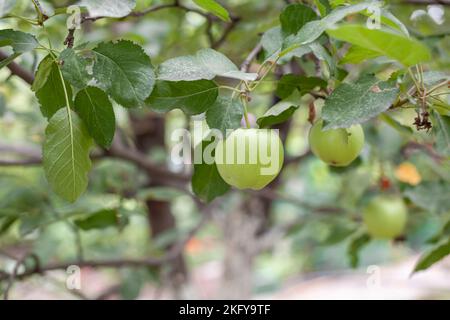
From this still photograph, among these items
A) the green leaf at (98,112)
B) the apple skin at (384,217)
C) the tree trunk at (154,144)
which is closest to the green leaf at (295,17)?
the green leaf at (98,112)

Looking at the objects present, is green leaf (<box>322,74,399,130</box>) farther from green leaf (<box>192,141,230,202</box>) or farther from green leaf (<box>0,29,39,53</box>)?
green leaf (<box>0,29,39,53</box>)

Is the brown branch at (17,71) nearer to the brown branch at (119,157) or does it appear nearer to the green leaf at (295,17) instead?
the green leaf at (295,17)

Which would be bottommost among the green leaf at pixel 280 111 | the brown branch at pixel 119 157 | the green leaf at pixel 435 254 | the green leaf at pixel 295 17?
the green leaf at pixel 435 254

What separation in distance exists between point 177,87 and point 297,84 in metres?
0.14

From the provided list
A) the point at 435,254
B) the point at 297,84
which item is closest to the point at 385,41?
the point at 297,84

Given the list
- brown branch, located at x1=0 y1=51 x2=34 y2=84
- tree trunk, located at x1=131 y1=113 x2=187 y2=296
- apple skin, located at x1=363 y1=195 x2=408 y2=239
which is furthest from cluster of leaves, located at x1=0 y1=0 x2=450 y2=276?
tree trunk, located at x1=131 y1=113 x2=187 y2=296

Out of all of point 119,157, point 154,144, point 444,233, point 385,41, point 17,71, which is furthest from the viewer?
point 154,144

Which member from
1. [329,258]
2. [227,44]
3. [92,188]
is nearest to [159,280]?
[92,188]

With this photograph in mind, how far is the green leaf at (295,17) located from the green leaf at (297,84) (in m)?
0.05

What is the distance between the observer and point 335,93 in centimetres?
54

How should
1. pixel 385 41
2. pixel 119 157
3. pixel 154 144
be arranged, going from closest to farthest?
1. pixel 385 41
2. pixel 119 157
3. pixel 154 144

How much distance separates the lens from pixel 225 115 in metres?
0.58

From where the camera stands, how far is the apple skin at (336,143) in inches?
24.2

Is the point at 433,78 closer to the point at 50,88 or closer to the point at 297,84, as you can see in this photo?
the point at 297,84
